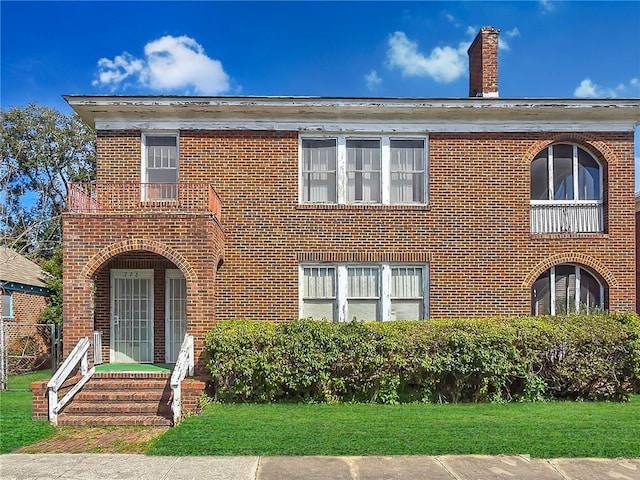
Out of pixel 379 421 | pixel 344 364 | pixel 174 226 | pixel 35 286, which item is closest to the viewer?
pixel 379 421

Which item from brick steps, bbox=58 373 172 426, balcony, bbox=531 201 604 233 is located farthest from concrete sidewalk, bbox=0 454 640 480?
balcony, bbox=531 201 604 233

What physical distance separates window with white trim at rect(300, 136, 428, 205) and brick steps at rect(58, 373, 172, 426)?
5183mm

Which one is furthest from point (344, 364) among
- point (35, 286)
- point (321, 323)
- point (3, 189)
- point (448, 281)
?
point (35, 286)

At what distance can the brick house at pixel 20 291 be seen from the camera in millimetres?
18797

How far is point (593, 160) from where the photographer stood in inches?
501

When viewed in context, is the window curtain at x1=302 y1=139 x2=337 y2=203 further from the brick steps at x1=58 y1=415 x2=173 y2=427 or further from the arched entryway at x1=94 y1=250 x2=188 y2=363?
the brick steps at x1=58 y1=415 x2=173 y2=427

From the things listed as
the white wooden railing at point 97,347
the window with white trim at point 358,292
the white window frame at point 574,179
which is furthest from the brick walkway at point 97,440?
the white window frame at point 574,179

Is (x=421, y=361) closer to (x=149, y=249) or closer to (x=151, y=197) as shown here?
(x=149, y=249)

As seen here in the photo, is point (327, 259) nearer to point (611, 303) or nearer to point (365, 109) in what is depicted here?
point (365, 109)

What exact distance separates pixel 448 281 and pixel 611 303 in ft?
12.6

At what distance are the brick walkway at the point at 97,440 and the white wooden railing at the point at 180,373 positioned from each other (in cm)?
35

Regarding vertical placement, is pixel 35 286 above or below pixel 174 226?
below

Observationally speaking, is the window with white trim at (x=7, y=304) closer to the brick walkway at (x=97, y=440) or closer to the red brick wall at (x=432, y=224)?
the red brick wall at (x=432, y=224)

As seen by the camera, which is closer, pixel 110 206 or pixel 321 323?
pixel 321 323
